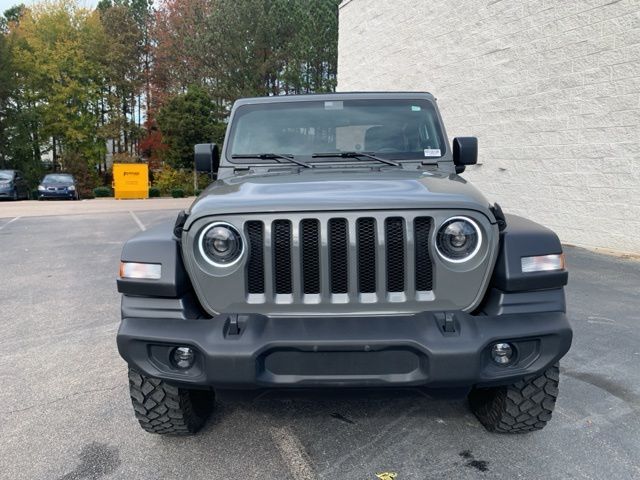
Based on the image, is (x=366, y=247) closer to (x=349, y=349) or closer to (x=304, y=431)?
(x=349, y=349)

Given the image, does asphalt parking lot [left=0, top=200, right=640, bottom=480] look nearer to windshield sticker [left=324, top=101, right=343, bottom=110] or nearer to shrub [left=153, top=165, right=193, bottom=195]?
windshield sticker [left=324, top=101, right=343, bottom=110]

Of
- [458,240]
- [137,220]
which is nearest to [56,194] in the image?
[137,220]

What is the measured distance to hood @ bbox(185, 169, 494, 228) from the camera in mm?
2312

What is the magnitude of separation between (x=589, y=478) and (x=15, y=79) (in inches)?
1617

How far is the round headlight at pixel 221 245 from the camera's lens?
235 centimetres

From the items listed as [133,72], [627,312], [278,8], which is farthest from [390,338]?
[133,72]

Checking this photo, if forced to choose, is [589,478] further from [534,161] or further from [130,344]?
[534,161]

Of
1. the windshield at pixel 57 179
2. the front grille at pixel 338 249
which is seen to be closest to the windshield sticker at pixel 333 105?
the front grille at pixel 338 249

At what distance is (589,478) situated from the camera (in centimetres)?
244

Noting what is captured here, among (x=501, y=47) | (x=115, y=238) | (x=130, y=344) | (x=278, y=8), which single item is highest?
(x=278, y=8)

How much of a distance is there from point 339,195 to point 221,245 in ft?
1.94

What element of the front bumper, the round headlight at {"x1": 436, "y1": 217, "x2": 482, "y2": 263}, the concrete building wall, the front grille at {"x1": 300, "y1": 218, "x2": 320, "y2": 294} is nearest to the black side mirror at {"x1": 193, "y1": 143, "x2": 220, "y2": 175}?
the front grille at {"x1": 300, "y1": 218, "x2": 320, "y2": 294}

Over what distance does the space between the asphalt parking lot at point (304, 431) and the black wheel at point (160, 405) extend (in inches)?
5.3

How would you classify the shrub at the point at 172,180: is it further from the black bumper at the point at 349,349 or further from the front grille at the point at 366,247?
the front grille at the point at 366,247
